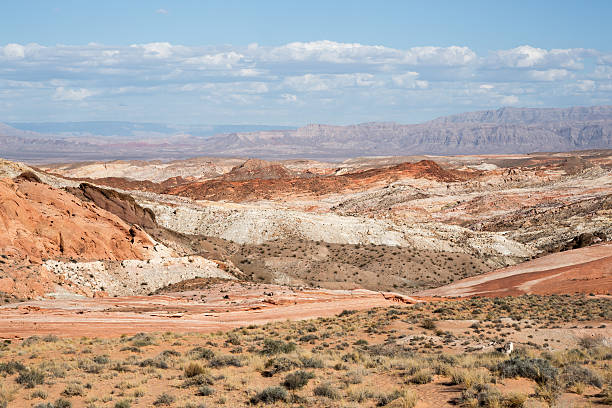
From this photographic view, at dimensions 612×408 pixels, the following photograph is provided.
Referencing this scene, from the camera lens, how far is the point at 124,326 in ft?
68.7

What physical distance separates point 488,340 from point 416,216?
54114 millimetres

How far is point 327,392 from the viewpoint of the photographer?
37.8ft

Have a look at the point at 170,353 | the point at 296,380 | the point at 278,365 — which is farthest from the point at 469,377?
the point at 170,353

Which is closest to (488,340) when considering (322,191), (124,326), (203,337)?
(203,337)

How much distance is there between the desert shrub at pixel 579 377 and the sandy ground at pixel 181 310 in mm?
12603

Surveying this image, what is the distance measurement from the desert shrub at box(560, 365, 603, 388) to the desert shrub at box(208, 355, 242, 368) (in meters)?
7.26

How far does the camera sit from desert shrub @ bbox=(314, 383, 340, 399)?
1144 cm

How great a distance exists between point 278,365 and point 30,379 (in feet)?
17.4

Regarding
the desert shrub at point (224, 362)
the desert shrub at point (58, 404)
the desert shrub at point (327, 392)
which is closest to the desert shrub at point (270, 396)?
the desert shrub at point (327, 392)

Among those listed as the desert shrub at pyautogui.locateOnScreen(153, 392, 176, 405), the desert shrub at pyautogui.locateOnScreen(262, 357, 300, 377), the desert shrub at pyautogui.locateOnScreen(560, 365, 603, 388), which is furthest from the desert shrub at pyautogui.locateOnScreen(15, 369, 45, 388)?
the desert shrub at pyautogui.locateOnScreen(560, 365, 603, 388)

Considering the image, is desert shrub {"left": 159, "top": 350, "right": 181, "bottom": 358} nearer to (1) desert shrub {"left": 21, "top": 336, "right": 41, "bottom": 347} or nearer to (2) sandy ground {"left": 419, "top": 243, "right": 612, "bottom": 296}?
(1) desert shrub {"left": 21, "top": 336, "right": 41, "bottom": 347}

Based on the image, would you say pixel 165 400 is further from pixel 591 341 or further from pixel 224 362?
pixel 591 341

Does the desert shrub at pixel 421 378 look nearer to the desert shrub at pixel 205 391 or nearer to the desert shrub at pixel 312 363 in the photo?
the desert shrub at pixel 312 363

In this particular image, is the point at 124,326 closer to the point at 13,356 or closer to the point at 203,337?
the point at 203,337
